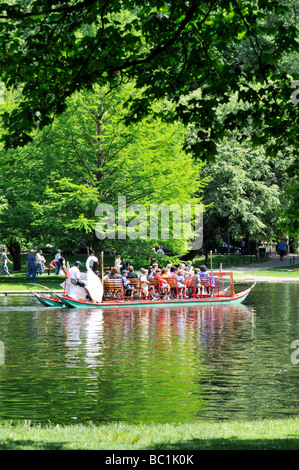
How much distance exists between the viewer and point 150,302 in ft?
88.2

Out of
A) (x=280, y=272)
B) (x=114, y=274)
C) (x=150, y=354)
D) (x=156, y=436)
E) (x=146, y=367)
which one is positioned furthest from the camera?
(x=280, y=272)

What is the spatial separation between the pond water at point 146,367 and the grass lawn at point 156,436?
97cm

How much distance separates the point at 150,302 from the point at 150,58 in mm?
17545

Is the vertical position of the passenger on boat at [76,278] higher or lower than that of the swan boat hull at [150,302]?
higher

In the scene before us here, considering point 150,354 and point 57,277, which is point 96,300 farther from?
point 57,277

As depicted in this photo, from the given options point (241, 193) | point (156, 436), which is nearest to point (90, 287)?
point (156, 436)

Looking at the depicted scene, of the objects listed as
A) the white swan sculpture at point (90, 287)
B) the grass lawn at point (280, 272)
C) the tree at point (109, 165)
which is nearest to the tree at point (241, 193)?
the grass lawn at point (280, 272)

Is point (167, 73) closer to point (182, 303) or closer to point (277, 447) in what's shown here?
point (277, 447)

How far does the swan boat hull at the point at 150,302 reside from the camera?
25.8 metres

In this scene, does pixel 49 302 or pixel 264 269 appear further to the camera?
pixel 264 269

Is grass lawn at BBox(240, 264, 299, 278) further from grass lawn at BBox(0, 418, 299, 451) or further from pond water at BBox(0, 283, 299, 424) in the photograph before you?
grass lawn at BBox(0, 418, 299, 451)

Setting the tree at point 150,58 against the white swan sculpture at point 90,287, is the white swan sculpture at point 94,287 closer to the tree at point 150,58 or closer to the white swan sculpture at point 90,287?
the white swan sculpture at point 90,287

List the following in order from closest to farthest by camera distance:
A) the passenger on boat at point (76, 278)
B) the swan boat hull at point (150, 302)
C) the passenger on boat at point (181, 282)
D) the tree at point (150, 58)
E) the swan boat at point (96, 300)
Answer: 1. the tree at point (150, 58)
2. the swan boat hull at point (150, 302)
3. the swan boat at point (96, 300)
4. the passenger on boat at point (76, 278)
5. the passenger on boat at point (181, 282)

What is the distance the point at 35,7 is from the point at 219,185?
41.7 metres
